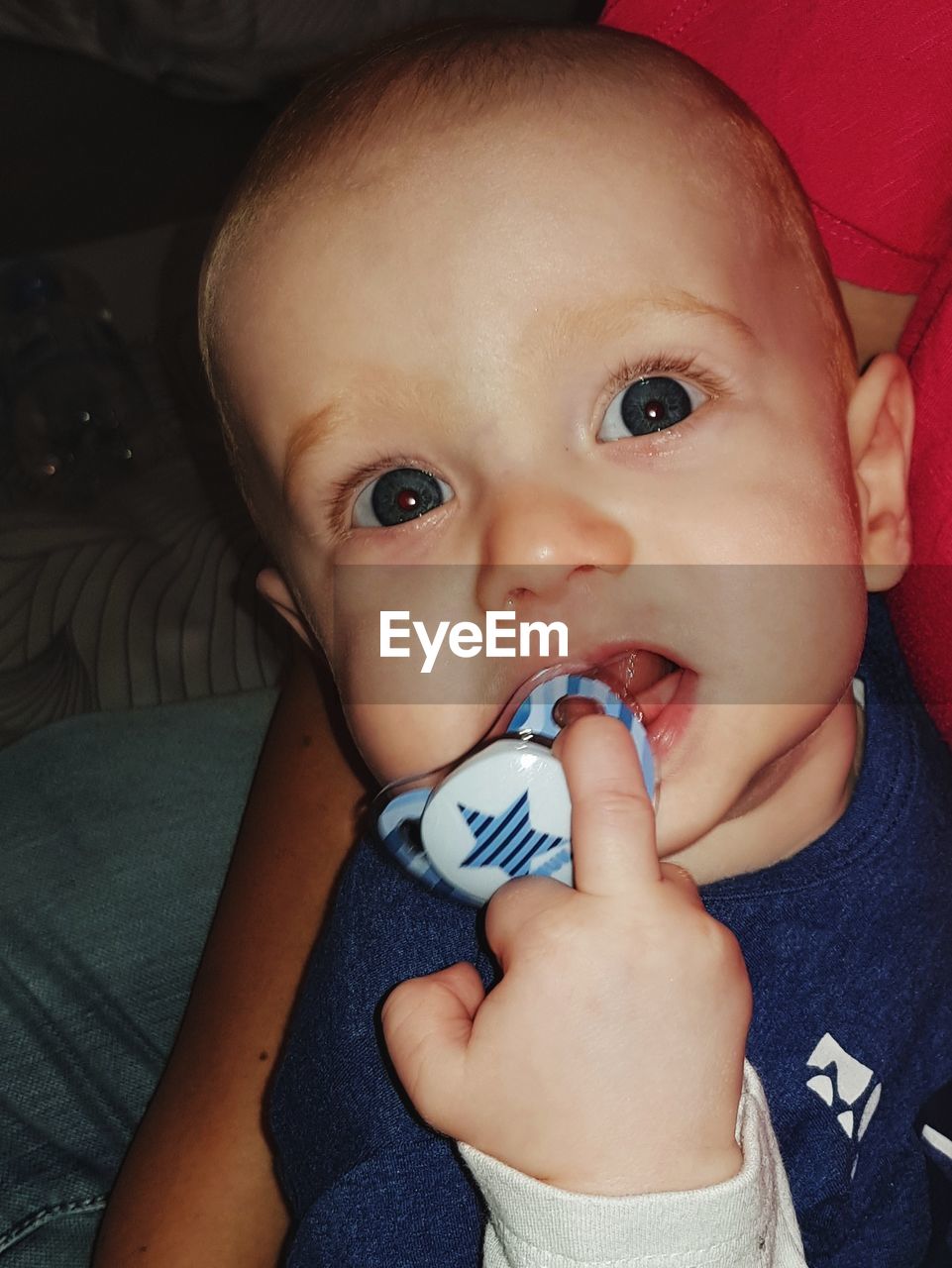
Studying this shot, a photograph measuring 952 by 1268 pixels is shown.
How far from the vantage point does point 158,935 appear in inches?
38.9

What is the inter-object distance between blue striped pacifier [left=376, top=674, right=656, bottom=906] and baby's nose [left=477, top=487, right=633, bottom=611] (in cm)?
5

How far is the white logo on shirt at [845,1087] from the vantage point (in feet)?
2.52

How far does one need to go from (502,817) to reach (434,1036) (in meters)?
0.12

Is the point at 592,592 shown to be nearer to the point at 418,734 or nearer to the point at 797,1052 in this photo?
the point at 418,734

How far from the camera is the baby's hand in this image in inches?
24.2

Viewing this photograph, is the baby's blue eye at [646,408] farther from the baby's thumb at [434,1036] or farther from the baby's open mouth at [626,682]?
the baby's thumb at [434,1036]

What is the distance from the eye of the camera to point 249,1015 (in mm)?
917

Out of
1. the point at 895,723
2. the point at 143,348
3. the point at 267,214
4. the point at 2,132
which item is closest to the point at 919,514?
the point at 895,723

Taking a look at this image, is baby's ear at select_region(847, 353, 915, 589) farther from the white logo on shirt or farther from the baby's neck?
the white logo on shirt

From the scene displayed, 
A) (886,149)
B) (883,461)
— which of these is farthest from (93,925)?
(886,149)

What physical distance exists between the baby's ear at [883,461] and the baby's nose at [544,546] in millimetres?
224

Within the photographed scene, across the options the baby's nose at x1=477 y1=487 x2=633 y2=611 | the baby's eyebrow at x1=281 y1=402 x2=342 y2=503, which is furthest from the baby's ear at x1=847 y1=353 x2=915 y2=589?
the baby's eyebrow at x1=281 y1=402 x2=342 y2=503

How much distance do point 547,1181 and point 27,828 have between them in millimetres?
569

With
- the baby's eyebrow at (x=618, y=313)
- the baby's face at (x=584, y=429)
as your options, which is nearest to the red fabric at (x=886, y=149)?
the baby's face at (x=584, y=429)
